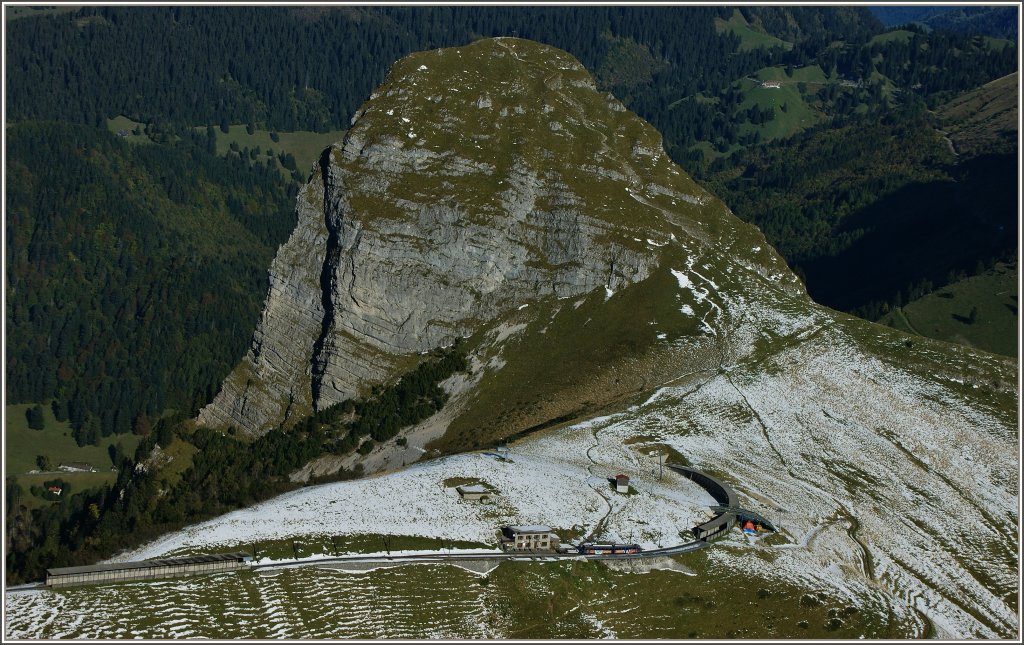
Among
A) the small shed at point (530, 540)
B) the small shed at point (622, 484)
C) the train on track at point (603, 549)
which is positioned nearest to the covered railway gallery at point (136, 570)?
the small shed at point (530, 540)

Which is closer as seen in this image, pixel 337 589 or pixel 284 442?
pixel 337 589

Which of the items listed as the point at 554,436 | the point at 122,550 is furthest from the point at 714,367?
the point at 122,550

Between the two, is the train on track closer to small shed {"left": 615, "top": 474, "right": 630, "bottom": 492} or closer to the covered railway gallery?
small shed {"left": 615, "top": 474, "right": 630, "bottom": 492}

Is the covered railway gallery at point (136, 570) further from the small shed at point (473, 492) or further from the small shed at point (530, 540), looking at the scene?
the small shed at point (473, 492)

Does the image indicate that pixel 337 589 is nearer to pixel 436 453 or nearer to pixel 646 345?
pixel 436 453

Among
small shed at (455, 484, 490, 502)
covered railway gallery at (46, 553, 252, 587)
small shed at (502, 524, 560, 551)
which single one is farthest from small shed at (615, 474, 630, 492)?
covered railway gallery at (46, 553, 252, 587)

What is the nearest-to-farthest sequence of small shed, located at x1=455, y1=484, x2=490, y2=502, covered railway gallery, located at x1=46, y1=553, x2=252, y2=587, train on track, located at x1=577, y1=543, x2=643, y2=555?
covered railway gallery, located at x1=46, y1=553, x2=252, y2=587 < train on track, located at x1=577, y1=543, x2=643, y2=555 < small shed, located at x1=455, y1=484, x2=490, y2=502

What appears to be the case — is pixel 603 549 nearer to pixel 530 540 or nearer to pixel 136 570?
pixel 530 540
